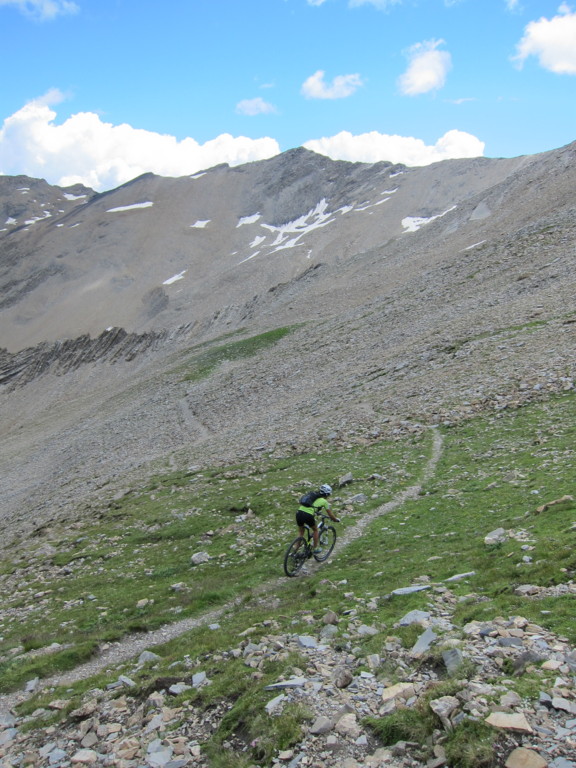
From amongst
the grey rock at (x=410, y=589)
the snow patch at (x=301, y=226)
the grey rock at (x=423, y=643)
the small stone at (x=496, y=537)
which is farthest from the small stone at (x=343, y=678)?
the snow patch at (x=301, y=226)

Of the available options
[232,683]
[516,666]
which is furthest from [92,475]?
[516,666]

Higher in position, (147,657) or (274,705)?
(274,705)

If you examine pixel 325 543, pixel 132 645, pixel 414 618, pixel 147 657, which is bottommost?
pixel 325 543

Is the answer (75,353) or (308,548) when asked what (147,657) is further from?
(75,353)

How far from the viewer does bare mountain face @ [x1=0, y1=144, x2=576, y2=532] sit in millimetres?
36062

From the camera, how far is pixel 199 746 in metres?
8.66

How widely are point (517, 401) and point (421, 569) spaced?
16433mm

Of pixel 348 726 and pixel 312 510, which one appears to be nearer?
pixel 348 726

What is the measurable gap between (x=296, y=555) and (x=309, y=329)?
56511 millimetres

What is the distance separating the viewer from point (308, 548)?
17625 mm

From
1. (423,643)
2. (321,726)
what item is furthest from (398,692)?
(423,643)

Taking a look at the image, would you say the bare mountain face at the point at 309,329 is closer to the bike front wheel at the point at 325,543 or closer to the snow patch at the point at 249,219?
the snow patch at the point at 249,219

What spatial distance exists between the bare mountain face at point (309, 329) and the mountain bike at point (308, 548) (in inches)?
520

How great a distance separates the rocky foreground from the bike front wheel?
5583mm
